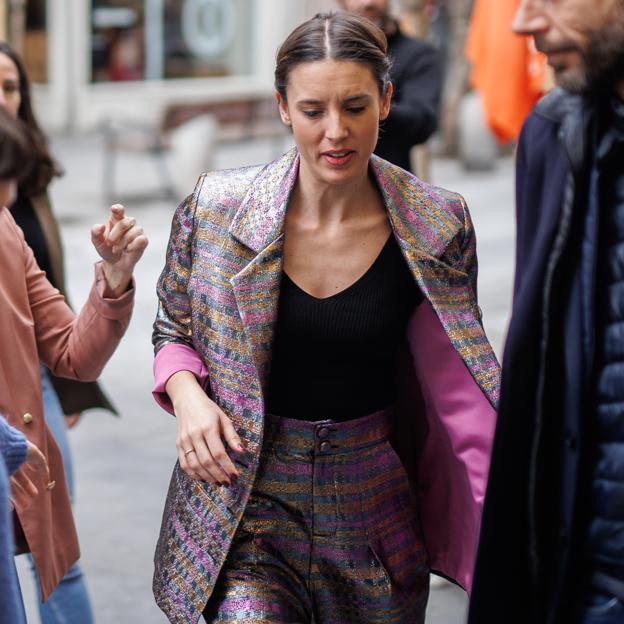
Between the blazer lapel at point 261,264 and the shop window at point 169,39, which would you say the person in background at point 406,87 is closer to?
the blazer lapel at point 261,264

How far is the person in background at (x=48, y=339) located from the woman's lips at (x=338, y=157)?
484 mm

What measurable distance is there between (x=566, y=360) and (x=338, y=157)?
87cm

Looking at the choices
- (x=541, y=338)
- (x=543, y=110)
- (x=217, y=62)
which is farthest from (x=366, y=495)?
(x=217, y=62)

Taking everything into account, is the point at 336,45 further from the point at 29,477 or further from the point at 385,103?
the point at 29,477

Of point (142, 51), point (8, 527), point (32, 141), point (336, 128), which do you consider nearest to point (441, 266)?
point (336, 128)

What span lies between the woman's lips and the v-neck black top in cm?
25

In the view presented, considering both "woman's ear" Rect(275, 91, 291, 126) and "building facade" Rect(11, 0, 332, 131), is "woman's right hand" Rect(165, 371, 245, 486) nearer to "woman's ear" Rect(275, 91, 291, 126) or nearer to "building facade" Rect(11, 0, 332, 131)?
"woman's ear" Rect(275, 91, 291, 126)

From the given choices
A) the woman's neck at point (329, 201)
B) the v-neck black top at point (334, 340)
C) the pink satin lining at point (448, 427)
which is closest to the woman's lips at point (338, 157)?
the woman's neck at point (329, 201)

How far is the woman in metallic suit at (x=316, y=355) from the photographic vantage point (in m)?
3.14

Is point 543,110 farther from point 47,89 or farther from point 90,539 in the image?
point 47,89

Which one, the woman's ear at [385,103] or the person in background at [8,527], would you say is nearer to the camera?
the person in background at [8,527]

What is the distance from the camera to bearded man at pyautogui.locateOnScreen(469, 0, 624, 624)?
2475 millimetres

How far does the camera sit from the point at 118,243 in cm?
327

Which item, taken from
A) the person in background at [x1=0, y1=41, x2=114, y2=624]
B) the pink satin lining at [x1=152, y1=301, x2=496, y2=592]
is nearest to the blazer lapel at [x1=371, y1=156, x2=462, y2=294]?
the pink satin lining at [x1=152, y1=301, x2=496, y2=592]
